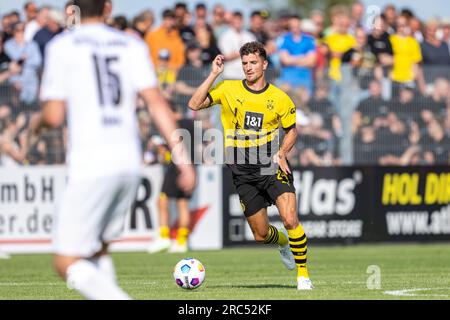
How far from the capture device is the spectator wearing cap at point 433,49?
2255cm

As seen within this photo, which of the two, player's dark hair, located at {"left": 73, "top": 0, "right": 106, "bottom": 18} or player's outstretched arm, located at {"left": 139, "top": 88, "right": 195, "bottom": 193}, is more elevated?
player's dark hair, located at {"left": 73, "top": 0, "right": 106, "bottom": 18}

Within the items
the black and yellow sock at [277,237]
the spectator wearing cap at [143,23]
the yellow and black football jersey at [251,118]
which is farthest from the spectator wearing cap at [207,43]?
the black and yellow sock at [277,237]

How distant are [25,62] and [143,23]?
2879 mm

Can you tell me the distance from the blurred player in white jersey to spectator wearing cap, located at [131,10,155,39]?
13.6 meters

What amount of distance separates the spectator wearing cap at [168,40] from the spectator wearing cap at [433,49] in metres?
5.50

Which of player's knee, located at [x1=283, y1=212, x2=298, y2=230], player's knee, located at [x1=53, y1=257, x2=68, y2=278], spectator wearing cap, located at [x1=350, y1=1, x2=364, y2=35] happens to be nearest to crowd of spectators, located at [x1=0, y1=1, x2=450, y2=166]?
spectator wearing cap, located at [x1=350, y1=1, x2=364, y2=35]

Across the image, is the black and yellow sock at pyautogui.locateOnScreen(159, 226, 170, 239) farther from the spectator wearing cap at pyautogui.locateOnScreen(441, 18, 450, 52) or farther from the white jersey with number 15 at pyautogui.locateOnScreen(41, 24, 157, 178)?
the white jersey with number 15 at pyautogui.locateOnScreen(41, 24, 157, 178)

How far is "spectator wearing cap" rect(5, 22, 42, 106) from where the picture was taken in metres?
18.7

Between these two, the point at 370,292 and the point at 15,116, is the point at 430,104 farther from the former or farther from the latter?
the point at 370,292

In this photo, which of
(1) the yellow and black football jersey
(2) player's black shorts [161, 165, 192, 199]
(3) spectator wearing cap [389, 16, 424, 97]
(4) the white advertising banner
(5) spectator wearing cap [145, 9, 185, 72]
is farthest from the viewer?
→ (3) spectator wearing cap [389, 16, 424, 97]

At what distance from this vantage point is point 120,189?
715 cm

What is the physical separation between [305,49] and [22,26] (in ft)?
Result: 18.6

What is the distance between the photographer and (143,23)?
20.9 m
